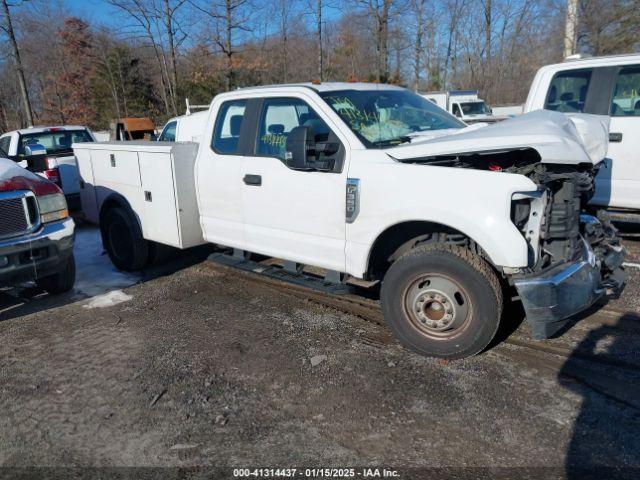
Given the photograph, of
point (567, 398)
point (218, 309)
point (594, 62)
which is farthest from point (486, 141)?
point (594, 62)

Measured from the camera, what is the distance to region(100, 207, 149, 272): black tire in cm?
620

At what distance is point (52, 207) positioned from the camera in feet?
17.0

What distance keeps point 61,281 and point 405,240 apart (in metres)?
3.95

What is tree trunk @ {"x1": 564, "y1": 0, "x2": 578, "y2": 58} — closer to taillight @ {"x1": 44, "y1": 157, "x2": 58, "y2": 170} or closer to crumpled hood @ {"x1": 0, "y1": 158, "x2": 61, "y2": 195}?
taillight @ {"x1": 44, "y1": 157, "x2": 58, "y2": 170}

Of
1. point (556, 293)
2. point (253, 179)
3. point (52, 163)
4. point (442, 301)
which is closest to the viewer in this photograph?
point (556, 293)

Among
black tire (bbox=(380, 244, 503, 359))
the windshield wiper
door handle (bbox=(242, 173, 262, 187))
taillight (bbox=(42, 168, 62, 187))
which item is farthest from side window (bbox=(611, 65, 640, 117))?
taillight (bbox=(42, 168, 62, 187))

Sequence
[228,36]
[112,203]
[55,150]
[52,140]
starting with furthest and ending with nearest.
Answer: [228,36] → [52,140] → [55,150] → [112,203]

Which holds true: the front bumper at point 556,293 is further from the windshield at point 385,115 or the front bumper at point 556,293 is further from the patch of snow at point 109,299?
the patch of snow at point 109,299

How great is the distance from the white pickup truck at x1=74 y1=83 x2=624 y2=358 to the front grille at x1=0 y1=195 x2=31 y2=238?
1.34 metres

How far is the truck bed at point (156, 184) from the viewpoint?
17.9 ft

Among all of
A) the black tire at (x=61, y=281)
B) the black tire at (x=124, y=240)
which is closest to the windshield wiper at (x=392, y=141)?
the black tire at (x=124, y=240)

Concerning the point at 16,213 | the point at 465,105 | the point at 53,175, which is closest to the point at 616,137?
the point at 16,213

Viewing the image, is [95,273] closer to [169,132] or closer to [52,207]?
[52,207]

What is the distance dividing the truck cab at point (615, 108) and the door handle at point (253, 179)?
3.88 metres
